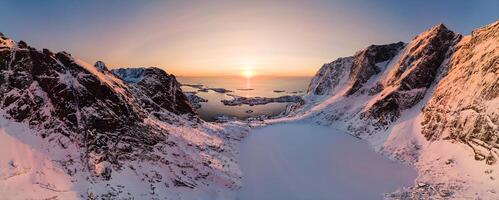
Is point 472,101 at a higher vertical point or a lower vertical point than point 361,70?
lower

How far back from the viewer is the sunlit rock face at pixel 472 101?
4291cm

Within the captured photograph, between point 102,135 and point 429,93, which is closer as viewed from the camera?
point 102,135

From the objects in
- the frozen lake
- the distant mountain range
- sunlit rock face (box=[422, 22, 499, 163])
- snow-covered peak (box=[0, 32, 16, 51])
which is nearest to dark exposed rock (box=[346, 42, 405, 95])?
the distant mountain range

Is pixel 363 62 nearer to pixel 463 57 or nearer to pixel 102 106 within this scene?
pixel 463 57

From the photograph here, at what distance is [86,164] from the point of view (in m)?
36.0

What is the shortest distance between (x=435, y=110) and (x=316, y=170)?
25470 mm

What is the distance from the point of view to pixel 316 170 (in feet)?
156

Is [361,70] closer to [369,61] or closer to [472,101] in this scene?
[369,61]

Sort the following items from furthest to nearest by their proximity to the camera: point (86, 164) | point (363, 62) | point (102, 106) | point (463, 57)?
point (363, 62)
point (463, 57)
point (102, 106)
point (86, 164)

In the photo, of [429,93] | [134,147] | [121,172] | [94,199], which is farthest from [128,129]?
[429,93]

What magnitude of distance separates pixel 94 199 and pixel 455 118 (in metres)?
47.8

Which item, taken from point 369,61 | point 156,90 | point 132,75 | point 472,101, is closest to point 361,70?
point 369,61

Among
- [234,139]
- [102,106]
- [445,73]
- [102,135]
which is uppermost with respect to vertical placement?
[445,73]

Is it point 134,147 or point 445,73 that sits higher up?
point 445,73
